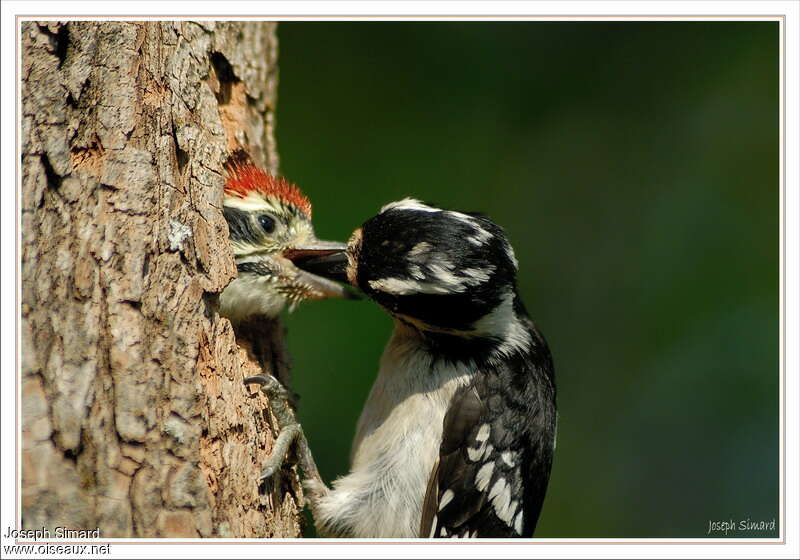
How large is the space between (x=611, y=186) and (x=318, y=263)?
3.63m

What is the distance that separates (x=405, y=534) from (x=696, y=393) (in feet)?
12.6

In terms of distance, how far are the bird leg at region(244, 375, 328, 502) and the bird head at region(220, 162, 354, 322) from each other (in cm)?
38

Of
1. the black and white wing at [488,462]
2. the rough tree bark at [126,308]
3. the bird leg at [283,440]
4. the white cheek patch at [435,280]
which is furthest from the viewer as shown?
the black and white wing at [488,462]

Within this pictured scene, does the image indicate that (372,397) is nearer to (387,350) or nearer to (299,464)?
(387,350)

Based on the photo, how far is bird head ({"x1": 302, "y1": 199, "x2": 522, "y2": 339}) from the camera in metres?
2.41

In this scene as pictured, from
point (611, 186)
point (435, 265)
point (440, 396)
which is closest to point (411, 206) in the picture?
point (435, 265)

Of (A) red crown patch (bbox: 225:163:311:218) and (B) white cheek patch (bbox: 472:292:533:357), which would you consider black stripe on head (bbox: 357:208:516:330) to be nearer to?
(B) white cheek patch (bbox: 472:292:533:357)

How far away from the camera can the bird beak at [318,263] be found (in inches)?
110

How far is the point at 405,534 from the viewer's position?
8.37 ft

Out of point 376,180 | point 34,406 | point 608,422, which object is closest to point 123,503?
point 34,406

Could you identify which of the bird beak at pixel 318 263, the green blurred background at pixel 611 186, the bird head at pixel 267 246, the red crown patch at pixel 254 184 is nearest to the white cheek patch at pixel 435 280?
the bird beak at pixel 318 263

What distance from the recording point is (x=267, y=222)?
2.77 metres

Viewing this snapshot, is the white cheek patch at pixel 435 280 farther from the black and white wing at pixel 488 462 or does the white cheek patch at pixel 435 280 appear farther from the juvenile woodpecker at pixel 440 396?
the black and white wing at pixel 488 462

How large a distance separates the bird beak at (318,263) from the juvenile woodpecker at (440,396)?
1 cm
